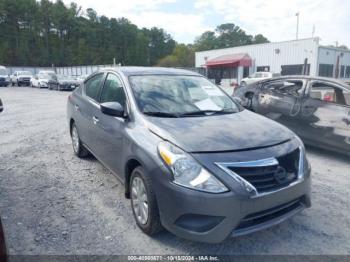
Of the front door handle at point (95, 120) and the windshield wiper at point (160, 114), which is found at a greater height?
the windshield wiper at point (160, 114)

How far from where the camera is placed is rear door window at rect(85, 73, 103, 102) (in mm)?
4616

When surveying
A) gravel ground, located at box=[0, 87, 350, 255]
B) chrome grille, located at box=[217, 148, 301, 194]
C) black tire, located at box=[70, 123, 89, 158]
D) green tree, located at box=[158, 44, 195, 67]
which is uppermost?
green tree, located at box=[158, 44, 195, 67]

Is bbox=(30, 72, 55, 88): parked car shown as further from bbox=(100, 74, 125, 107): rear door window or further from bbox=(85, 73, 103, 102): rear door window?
bbox=(100, 74, 125, 107): rear door window

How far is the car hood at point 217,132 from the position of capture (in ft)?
8.98

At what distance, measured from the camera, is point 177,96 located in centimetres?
378

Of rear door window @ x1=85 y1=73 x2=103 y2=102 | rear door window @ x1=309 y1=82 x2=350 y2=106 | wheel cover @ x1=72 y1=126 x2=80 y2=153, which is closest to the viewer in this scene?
rear door window @ x1=85 y1=73 x2=103 y2=102

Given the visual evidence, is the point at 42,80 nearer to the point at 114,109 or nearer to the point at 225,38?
the point at 114,109

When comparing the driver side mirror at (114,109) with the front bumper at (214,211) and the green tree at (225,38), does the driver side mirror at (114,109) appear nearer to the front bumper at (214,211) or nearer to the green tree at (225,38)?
the front bumper at (214,211)

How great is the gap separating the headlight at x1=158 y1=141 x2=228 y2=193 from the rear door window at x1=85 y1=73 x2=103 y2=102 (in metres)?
2.23

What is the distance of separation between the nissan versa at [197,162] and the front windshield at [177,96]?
0.04 ft

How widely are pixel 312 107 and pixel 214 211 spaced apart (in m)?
4.24

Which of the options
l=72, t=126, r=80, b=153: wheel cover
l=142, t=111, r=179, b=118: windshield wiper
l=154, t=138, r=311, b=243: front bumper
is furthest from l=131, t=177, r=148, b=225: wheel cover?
l=72, t=126, r=80, b=153: wheel cover

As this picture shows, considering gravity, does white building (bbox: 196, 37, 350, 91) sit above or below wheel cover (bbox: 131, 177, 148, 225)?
above

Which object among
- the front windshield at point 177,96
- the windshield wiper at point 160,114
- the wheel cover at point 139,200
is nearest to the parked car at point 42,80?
the front windshield at point 177,96
